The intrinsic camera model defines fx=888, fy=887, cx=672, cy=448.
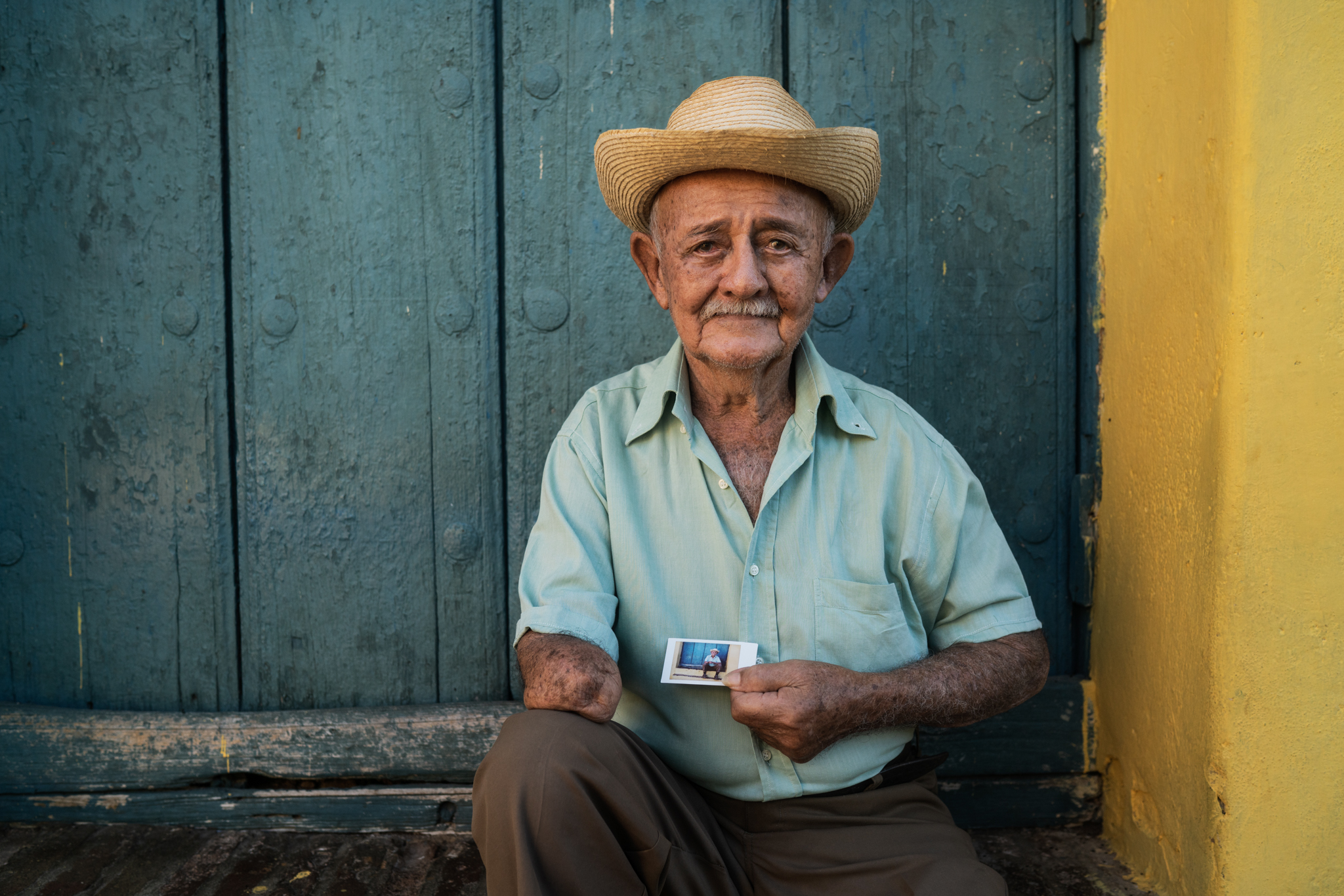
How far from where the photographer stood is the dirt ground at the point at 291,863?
1.82 metres

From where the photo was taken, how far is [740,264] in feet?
5.10

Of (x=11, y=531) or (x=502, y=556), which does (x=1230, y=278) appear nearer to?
(x=502, y=556)

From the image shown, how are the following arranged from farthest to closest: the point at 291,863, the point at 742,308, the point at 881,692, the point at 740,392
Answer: the point at 291,863, the point at 740,392, the point at 742,308, the point at 881,692

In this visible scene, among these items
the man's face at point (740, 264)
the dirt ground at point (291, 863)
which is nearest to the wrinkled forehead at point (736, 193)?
the man's face at point (740, 264)

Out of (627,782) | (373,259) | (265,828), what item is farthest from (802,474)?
(265,828)

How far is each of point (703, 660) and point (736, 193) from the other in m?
0.81

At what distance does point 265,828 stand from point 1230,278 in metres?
2.31

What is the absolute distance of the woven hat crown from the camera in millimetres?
1532

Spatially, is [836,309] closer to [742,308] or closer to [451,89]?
[742,308]

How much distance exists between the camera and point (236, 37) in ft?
6.66

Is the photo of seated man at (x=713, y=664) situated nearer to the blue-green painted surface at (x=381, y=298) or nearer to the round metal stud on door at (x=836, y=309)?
the blue-green painted surface at (x=381, y=298)

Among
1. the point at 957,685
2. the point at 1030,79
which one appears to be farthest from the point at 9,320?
the point at 1030,79

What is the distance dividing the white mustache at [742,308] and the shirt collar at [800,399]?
13cm

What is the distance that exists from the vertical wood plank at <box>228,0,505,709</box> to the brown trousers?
0.82 m
